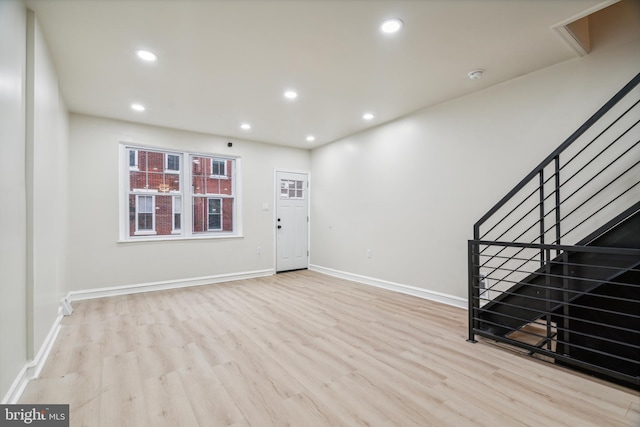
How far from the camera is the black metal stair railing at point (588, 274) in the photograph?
1951 millimetres

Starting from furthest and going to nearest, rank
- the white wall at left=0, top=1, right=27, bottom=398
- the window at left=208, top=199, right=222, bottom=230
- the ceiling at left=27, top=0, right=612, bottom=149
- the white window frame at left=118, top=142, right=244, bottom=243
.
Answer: the window at left=208, top=199, right=222, bottom=230 → the white window frame at left=118, top=142, right=244, bottom=243 → the ceiling at left=27, top=0, right=612, bottom=149 → the white wall at left=0, top=1, right=27, bottom=398

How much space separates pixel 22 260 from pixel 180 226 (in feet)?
9.96

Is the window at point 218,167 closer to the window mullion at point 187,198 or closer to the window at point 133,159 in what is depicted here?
the window mullion at point 187,198

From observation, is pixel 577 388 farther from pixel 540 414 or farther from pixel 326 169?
pixel 326 169

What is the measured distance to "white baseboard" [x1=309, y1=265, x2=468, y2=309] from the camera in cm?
365

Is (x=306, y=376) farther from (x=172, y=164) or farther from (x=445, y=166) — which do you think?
(x=172, y=164)

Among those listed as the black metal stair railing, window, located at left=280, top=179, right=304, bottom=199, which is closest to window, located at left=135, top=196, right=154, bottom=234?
window, located at left=280, top=179, right=304, bottom=199

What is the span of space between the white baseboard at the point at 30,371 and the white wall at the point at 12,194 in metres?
0.06

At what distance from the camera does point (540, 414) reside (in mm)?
1694

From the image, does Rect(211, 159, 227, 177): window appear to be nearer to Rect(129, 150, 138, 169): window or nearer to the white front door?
the white front door

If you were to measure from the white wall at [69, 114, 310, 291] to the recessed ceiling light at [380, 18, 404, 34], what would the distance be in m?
3.77

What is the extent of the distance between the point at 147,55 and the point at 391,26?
2.18 meters

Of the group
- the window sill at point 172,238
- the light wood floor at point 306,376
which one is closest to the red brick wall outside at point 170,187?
the window sill at point 172,238

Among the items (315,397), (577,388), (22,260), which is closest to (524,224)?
(577,388)
